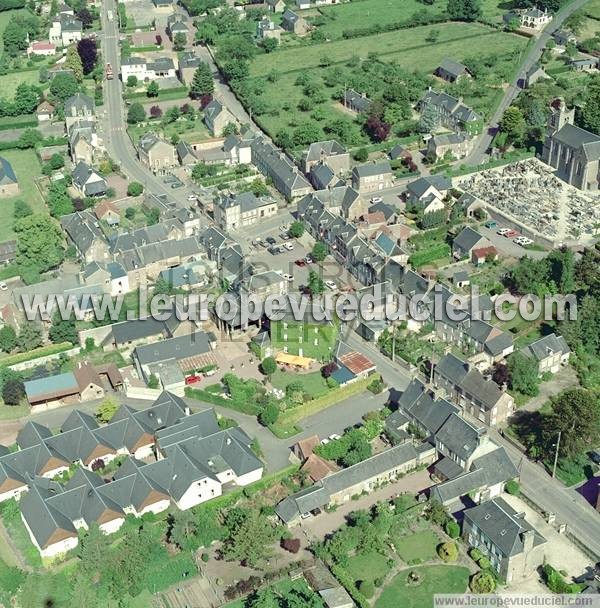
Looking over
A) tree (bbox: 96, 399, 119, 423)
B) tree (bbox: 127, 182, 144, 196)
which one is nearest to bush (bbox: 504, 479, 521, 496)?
tree (bbox: 96, 399, 119, 423)

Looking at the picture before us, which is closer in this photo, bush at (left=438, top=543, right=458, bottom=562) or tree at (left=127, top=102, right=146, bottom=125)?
bush at (left=438, top=543, right=458, bottom=562)

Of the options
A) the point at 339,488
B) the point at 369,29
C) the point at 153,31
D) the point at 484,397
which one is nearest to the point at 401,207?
the point at 484,397

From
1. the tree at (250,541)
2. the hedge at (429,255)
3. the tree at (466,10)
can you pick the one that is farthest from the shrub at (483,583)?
the tree at (466,10)

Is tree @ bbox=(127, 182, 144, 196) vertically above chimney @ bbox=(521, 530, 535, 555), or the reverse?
chimney @ bbox=(521, 530, 535, 555)

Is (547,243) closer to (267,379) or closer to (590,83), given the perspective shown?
(267,379)

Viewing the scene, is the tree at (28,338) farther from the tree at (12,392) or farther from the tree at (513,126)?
the tree at (513,126)

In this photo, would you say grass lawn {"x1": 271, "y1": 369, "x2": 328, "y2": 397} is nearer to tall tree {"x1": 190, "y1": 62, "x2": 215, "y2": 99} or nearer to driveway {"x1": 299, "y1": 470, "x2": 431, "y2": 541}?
driveway {"x1": 299, "y1": 470, "x2": 431, "y2": 541}
